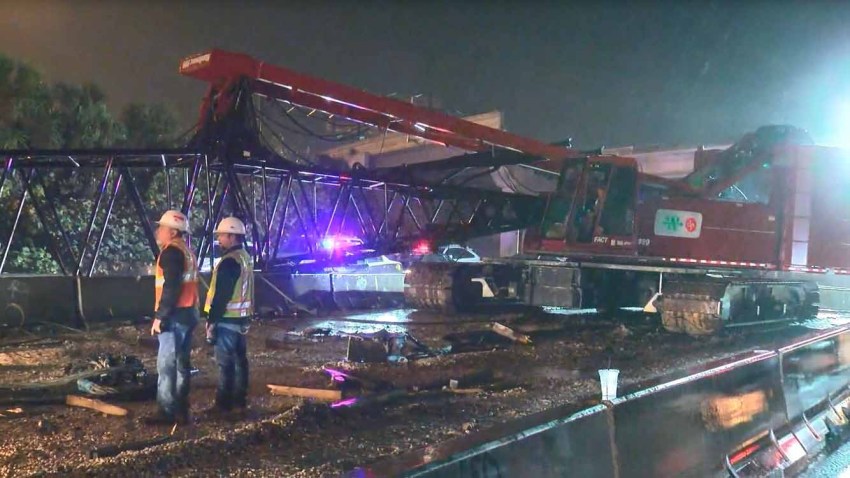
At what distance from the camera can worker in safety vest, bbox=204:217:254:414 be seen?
5859mm

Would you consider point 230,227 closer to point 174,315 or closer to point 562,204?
point 174,315

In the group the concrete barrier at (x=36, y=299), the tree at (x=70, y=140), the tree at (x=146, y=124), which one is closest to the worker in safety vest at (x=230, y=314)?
the concrete barrier at (x=36, y=299)

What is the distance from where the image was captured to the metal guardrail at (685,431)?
3.82 metres

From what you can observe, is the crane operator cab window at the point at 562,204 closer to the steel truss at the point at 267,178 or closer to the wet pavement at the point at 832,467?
the steel truss at the point at 267,178

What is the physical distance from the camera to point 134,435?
213 inches

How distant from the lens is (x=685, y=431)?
17.3 ft

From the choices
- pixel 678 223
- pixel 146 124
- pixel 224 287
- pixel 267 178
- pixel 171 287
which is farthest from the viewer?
pixel 146 124

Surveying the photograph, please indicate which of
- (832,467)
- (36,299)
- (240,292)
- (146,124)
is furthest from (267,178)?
(832,467)

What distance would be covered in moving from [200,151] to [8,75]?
8.13 m

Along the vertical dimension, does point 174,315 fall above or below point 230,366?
above

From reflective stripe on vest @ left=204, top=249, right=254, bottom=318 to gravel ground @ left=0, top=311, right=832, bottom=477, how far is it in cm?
92

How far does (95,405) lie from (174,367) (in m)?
1.12

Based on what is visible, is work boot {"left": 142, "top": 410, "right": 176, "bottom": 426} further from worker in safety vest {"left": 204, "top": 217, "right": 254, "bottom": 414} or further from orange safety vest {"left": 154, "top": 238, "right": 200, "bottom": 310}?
orange safety vest {"left": 154, "top": 238, "right": 200, "bottom": 310}

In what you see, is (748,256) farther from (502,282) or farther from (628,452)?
(628,452)
